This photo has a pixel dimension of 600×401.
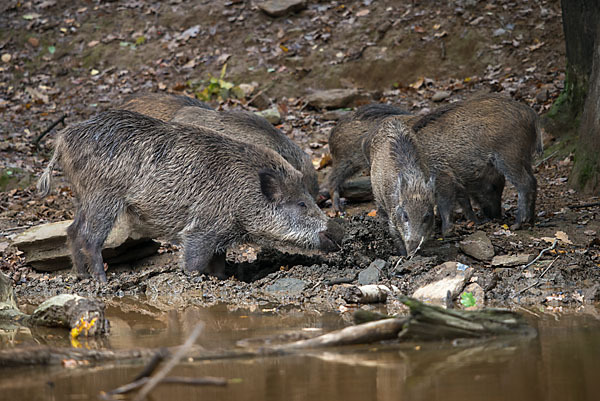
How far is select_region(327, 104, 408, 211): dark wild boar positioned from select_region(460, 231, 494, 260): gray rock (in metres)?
2.73

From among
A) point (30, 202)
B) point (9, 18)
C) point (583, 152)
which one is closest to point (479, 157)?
point (583, 152)

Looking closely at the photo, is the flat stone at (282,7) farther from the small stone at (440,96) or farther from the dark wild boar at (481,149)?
the dark wild boar at (481,149)

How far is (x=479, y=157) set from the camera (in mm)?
8305

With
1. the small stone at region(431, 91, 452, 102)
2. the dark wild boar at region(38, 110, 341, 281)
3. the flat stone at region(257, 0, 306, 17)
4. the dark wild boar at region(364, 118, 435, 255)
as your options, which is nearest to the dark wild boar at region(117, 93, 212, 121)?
the dark wild boar at region(38, 110, 341, 281)

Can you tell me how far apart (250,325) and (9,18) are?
14.3 m

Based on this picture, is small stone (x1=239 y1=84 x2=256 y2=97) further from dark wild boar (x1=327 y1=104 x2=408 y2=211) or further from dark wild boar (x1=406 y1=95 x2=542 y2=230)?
dark wild boar (x1=406 y1=95 x2=542 y2=230)

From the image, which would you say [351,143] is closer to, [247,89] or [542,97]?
[542,97]

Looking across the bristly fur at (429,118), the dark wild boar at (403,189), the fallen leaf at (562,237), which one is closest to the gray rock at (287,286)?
the dark wild boar at (403,189)

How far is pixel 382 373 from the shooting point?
3492mm

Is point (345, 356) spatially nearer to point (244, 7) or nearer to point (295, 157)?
point (295, 157)

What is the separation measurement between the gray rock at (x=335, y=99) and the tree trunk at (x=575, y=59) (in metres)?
3.65

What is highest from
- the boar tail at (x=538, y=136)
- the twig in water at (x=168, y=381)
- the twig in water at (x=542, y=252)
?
the twig in water at (x=168, y=381)

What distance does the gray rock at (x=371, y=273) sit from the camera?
6359 mm

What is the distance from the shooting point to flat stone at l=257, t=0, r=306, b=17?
1560 cm
